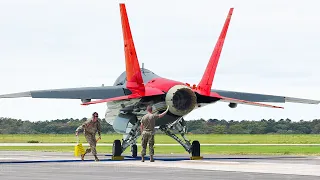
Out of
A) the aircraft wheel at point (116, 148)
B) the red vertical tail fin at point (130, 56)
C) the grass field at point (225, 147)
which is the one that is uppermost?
the red vertical tail fin at point (130, 56)

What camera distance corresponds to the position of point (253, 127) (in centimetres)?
9806

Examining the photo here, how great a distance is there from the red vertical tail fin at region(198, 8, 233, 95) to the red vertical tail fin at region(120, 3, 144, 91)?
2.44 metres

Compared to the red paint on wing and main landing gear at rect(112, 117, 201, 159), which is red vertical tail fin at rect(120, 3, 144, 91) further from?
main landing gear at rect(112, 117, 201, 159)

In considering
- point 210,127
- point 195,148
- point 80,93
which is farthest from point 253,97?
point 210,127

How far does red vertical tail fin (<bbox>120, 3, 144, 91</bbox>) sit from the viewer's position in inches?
1336

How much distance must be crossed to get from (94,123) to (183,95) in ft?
11.5

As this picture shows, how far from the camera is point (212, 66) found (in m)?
34.8

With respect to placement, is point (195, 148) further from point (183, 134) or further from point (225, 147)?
point (225, 147)

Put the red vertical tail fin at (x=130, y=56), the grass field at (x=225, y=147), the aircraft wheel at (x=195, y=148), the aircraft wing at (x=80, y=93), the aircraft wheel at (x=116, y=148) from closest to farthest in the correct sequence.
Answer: the red vertical tail fin at (x=130, y=56) → the aircraft wheel at (x=116, y=148) → the aircraft wheel at (x=195, y=148) → the aircraft wing at (x=80, y=93) → the grass field at (x=225, y=147)

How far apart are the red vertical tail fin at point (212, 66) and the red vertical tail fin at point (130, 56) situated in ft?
8.00

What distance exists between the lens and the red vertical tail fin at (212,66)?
34.4m

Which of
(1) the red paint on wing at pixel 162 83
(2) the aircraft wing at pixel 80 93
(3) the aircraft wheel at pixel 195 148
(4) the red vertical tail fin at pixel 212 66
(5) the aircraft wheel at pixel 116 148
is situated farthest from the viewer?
(2) the aircraft wing at pixel 80 93

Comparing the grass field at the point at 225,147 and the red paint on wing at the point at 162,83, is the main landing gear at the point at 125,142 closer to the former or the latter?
the red paint on wing at the point at 162,83

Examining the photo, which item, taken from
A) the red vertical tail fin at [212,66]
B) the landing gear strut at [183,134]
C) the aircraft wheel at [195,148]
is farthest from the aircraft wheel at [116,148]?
the red vertical tail fin at [212,66]
